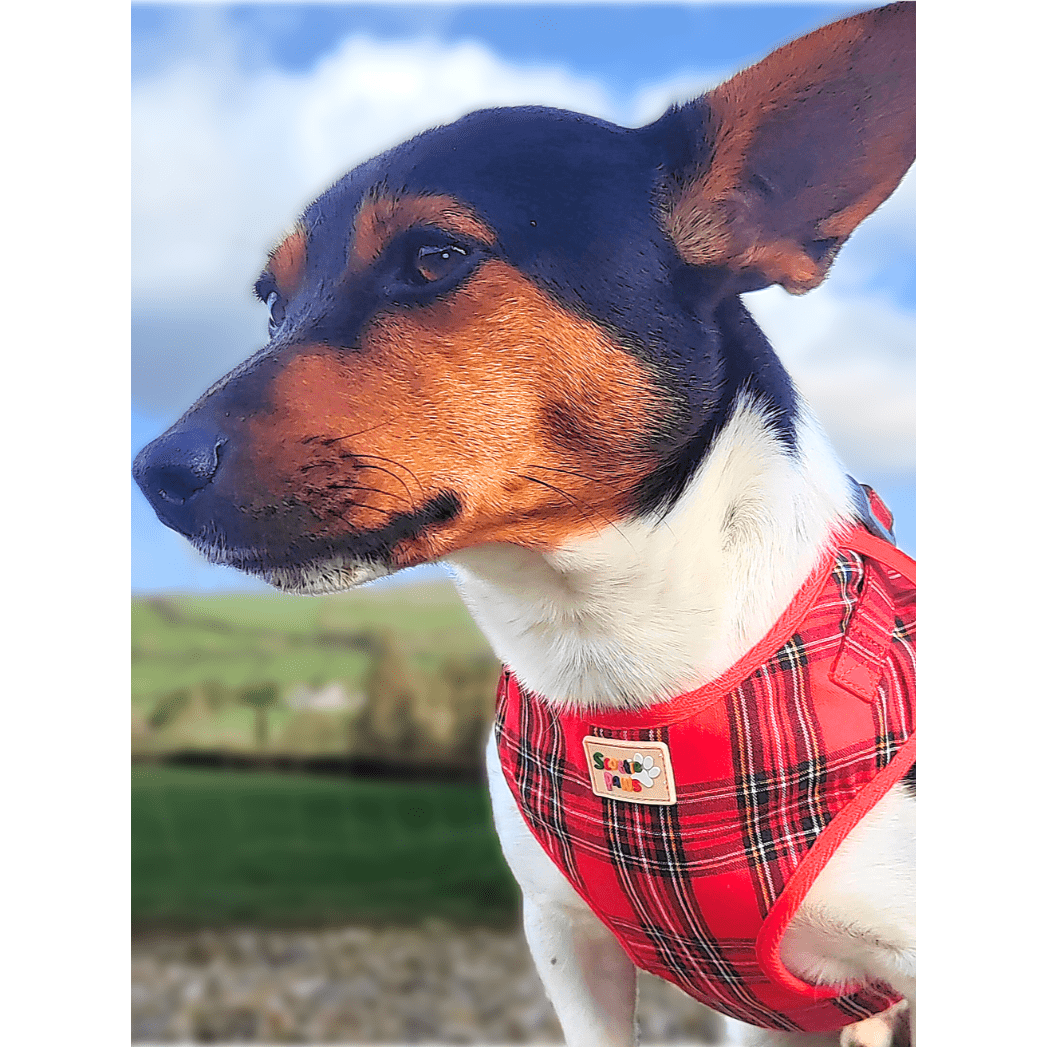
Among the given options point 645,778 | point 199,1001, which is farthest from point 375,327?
point 199,1001

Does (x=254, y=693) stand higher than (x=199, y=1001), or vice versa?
(x=254, y=693)

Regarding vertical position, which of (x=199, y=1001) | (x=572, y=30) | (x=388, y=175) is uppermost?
(x=572, y=30)

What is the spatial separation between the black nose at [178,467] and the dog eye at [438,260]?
224mm

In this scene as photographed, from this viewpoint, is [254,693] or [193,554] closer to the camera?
[193,554]

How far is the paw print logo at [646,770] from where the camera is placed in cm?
105

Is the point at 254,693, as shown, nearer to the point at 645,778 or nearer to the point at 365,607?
the point at 365,607

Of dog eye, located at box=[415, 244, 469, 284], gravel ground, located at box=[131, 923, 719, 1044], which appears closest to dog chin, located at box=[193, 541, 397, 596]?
dog eye, located at box=[415, 244, 469, 284]

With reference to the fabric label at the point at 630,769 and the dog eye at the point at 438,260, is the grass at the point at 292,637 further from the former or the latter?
the dog eye at the point at 438,260

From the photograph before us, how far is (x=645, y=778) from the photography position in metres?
1.05

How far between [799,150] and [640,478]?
1.10 ft

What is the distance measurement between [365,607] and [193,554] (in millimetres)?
849

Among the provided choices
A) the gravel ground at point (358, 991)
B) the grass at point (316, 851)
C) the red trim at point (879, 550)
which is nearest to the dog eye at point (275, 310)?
the red trim at point (879, 550)

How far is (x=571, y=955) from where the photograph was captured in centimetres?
123
